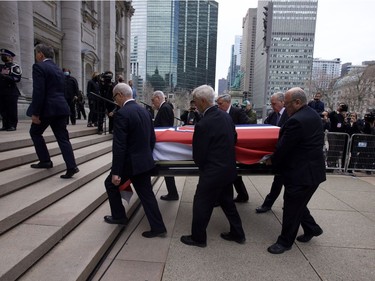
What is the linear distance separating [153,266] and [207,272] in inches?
23.6

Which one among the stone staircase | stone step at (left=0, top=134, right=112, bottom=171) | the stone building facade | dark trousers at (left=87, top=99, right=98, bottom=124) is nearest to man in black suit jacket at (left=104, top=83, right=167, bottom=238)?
the stone staircase

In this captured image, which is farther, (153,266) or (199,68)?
(199,68)

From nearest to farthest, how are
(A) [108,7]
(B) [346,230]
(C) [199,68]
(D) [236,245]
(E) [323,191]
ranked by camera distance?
(D) [236,245] → (B) [346,230] → (E) [323,191] → (A) [108,7] → (C) [199,68]

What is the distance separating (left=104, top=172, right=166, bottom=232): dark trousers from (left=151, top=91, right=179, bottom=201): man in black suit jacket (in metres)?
1.60

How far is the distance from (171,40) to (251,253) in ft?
290

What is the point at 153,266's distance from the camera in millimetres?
3096

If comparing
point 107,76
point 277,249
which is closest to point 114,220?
point 277,249

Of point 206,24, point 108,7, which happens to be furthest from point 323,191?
point 206,24

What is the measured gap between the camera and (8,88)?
250 inches

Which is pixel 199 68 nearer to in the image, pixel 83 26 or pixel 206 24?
pixel 206 24

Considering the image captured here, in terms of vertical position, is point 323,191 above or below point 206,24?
below

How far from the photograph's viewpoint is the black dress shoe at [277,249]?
3.47m

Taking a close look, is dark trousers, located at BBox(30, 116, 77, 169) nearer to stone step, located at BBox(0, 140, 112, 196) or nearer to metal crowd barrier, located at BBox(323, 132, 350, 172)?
stone step, located at BBox(0, 140, 112, 196)

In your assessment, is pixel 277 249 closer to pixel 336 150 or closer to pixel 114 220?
pixel 114 220
